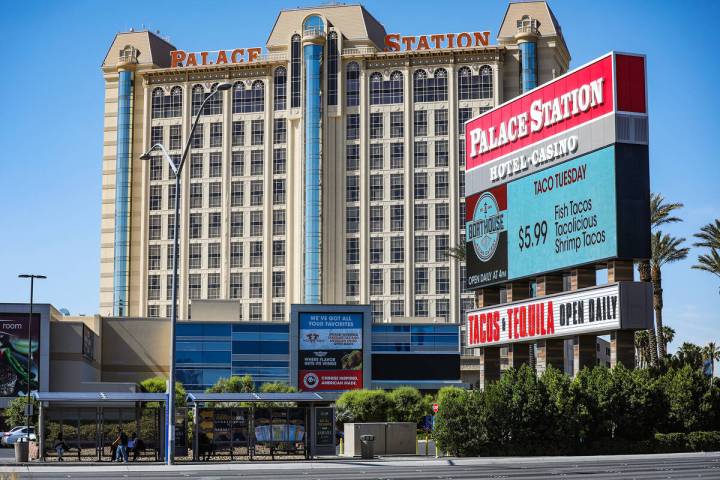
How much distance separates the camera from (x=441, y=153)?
140875mm

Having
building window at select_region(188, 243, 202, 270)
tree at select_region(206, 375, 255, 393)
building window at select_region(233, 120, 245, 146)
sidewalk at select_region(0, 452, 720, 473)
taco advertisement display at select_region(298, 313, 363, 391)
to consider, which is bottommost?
sidewalk at select_region(0, 452, 720, 473)

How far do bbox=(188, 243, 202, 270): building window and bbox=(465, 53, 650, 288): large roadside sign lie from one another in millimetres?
80074

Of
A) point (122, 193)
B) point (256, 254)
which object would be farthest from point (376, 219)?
point (122, 193)

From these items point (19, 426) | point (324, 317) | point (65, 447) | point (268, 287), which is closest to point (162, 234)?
point (268, 287)

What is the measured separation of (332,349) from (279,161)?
36.8m

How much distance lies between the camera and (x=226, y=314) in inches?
4788

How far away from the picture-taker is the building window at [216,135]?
481ft

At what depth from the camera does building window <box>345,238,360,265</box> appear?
463 feet

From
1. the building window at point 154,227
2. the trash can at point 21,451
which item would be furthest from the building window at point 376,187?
the trash can at point 21,451

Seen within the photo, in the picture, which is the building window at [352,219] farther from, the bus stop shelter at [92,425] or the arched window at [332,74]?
the bus stop shelter at [92,425]

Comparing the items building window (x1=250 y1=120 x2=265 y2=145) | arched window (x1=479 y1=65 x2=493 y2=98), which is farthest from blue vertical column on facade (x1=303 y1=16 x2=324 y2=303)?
arched window (x1=479 y1=65 x2=493 y2=98)

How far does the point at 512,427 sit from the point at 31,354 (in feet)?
171

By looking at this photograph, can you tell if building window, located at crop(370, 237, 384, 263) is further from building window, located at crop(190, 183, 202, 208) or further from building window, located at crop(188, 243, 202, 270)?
building window, located at crop(190, 183, 202, 208)

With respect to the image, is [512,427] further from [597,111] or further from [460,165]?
[460,165]
